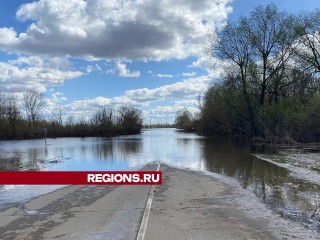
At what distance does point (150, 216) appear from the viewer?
864cm

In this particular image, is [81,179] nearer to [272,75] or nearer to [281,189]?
[281,189]

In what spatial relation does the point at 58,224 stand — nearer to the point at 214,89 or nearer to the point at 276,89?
the point at 276,89

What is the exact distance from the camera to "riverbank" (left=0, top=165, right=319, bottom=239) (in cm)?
727

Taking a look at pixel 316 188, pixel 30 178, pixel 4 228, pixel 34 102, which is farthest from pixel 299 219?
pixel 34 102

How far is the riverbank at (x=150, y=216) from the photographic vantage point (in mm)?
7266

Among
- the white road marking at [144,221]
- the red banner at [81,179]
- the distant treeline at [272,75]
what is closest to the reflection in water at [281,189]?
the white road marking at [144,221]

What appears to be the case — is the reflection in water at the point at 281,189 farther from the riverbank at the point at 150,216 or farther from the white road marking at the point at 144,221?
the white road marking at the point at 144,221

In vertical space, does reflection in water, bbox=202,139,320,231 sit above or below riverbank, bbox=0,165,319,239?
below

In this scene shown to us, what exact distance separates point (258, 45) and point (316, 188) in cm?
3686

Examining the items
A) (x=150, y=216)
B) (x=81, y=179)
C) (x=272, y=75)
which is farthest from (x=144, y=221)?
(x=272, y=75)

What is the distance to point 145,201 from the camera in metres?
10.4

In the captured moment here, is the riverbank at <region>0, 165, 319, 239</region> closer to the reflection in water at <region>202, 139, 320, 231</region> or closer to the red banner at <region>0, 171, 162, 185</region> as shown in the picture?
the reflection in water at <region>202, 139, 320, 231</region>

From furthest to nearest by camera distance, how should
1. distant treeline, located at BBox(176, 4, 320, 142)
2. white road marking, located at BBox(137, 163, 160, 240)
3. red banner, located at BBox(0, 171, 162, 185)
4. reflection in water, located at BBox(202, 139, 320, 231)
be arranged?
distant treeline, located at BBox(176, 4, 320, 142), red banner, located at BBox(0, 171, 162, 185), reflection in water, located at BBox(202, 139, 320, 231), white road marking, located at BBox(137, 163, 160, 240)

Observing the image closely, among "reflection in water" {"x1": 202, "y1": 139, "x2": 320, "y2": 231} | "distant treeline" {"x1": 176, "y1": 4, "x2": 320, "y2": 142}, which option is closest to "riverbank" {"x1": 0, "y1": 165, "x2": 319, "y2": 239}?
"reflection in water" {"x1": 202, "y1": 139, "x2": 320, "y2": 231}
